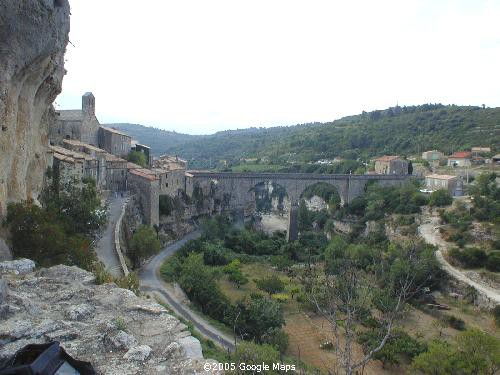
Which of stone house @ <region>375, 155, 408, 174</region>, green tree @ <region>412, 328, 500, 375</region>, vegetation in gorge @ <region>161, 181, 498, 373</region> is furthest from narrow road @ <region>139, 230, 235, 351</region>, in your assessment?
stone house @ <region>375, 155, 408, 174</region>

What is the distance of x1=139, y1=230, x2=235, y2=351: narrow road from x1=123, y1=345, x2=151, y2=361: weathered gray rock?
369 inches

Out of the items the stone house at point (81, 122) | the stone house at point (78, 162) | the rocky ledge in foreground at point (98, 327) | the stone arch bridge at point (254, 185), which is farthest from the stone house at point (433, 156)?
the rocky ledge in foreground at point (98, 327)

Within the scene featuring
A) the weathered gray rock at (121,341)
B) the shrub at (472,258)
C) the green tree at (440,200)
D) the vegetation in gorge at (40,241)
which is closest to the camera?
the weathered gray rock at (121,341)

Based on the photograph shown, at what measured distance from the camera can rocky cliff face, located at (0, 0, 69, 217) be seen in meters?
11.3

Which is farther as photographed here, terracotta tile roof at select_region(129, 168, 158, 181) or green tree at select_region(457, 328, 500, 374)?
terracotta tile roof at select_region(129, 168, 158, 181)

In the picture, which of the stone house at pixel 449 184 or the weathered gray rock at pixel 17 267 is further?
the stone house at pixel 449 184

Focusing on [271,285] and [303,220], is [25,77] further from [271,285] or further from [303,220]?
[303,220]

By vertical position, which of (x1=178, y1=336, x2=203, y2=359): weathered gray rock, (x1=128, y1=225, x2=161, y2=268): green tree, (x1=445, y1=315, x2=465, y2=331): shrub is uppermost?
(x1=178, y1=336, x2=203, y2=359): weathered gray rock

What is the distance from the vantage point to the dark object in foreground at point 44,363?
4.26 meters

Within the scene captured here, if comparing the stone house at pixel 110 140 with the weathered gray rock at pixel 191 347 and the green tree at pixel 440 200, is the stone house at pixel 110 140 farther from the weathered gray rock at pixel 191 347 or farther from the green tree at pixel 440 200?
the weathered gray rock at pixel 191 347

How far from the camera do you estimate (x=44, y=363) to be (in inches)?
175

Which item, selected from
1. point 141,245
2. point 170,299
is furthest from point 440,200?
point 170,299

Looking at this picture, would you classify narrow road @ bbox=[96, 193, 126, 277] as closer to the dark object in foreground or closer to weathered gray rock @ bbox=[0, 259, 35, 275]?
weathered gray rock @ bbox=[0, 259, 35, 275]

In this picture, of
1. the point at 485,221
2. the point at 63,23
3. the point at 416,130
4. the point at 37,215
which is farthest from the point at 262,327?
the point at 416,130
